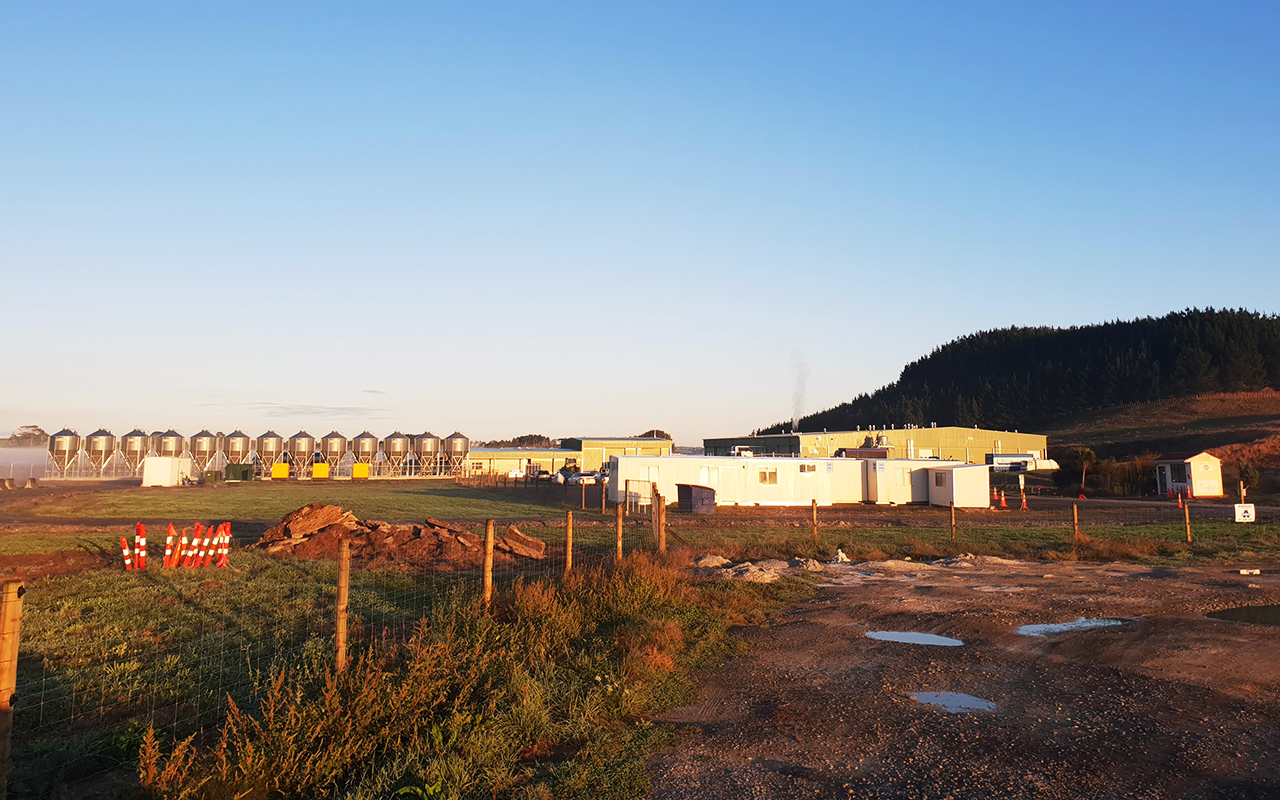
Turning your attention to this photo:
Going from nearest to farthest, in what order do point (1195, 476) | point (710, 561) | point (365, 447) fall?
point (710, 561) → point (1195, 476) → point (365, 447)

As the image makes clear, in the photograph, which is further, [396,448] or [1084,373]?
[1084,373]

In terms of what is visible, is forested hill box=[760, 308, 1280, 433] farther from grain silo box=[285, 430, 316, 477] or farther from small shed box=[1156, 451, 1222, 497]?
grain silo box=[285, 430, 316, 477]

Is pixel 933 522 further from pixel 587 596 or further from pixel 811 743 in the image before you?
pixel 811 743

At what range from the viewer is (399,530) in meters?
19.2

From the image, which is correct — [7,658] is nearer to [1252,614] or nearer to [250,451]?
[1252,614]

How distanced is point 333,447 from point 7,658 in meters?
78.3

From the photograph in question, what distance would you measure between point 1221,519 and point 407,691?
111ft

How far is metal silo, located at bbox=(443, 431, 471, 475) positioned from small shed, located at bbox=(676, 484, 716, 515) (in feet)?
160

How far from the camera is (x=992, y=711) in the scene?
23.7 ft

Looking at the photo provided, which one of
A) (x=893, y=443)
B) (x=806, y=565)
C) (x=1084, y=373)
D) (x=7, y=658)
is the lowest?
(x=806, y=565)

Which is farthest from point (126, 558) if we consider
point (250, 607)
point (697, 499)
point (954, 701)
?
point (697, 499)

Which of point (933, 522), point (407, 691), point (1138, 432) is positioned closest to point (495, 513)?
point (933, 522)

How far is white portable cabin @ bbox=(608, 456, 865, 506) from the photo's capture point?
36.9 m

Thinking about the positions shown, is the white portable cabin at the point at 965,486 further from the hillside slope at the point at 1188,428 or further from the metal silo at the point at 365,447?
the metal silo at the point at 365,447
